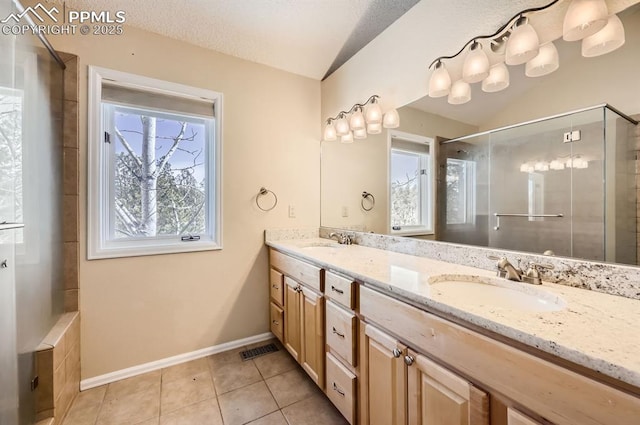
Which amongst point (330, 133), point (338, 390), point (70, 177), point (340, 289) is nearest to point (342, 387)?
point (338, 390)

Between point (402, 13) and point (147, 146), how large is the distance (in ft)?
6.65

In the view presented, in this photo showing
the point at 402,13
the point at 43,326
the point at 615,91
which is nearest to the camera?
the point at 615,91

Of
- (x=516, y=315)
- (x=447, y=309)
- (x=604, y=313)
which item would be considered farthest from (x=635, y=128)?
(x=447, y=309)

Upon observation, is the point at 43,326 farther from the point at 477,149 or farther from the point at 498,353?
the point at 477,149

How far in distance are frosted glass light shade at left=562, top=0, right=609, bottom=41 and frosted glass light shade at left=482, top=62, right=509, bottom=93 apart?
0.24 meters

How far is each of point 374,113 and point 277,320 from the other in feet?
5.77

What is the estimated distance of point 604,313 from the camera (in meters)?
0.76

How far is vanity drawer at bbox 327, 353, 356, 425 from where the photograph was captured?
4.14 feet

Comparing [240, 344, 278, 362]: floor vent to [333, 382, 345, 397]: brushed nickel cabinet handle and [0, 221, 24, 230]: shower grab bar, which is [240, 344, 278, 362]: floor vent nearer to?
[333, 382, 345, 397]: brushed nickel cabinet handle

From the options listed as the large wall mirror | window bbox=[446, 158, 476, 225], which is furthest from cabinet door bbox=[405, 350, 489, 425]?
window bbox=[446, 158, 476, 225]

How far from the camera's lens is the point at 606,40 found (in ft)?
3.14

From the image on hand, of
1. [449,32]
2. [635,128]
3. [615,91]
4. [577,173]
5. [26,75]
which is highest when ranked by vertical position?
[449,32]

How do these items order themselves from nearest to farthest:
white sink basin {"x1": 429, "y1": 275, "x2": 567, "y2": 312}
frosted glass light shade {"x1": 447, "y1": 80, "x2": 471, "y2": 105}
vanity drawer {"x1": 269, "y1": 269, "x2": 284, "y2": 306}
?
white sink basin {"x1": 429, "y1": 275, "x2": 567, "y2": 312} → frosted glass light shade {"x1": 447, "y1": 80, "x2": 471, "y2": 105} → vanity drawer {"x1": 269, "y1": 269, "x2": 284, "y2": 306}

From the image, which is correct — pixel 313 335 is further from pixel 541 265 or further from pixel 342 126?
pixel 342 126
